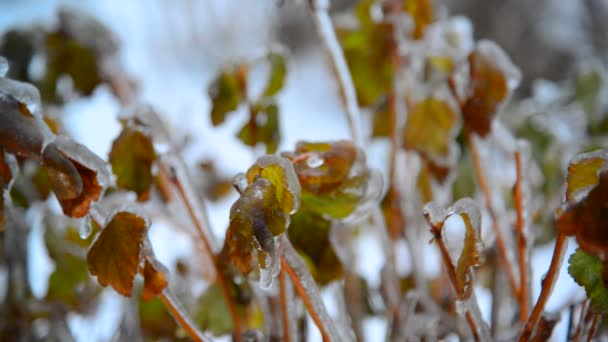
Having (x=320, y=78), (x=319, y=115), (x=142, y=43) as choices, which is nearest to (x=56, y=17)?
(x=319, y=115)

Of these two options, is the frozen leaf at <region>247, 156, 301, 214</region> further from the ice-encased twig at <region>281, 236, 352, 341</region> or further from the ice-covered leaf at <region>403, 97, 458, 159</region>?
the ice-covered leaf at <region>403, 97, 458, 159</region>

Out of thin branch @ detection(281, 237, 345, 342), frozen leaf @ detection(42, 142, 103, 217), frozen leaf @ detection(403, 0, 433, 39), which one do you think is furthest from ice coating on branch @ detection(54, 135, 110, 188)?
frozen leaf @ detection(403, 0, 433, 39)

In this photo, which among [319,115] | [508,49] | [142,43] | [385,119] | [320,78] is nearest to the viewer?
[385,119]

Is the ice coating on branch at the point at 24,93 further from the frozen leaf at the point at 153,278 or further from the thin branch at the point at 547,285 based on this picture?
the thin branch at the point at 547,285

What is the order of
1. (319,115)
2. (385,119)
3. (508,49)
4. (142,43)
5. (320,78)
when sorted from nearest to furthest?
1. (385,119)
2. (508,49)
3. (319,115)
4. (320,78)
5. (142,43)

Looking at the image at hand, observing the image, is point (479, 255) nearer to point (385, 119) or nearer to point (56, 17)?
point (385, 119)

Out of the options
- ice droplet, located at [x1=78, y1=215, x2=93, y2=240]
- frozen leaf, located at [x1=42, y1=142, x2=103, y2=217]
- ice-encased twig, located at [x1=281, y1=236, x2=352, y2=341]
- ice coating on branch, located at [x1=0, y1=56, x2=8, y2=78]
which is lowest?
ice-encased twig, located at [x1=281, y1=236, x2=352, y2=341]

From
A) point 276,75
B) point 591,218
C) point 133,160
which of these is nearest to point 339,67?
point 276,75

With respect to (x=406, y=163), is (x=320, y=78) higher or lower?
lower
